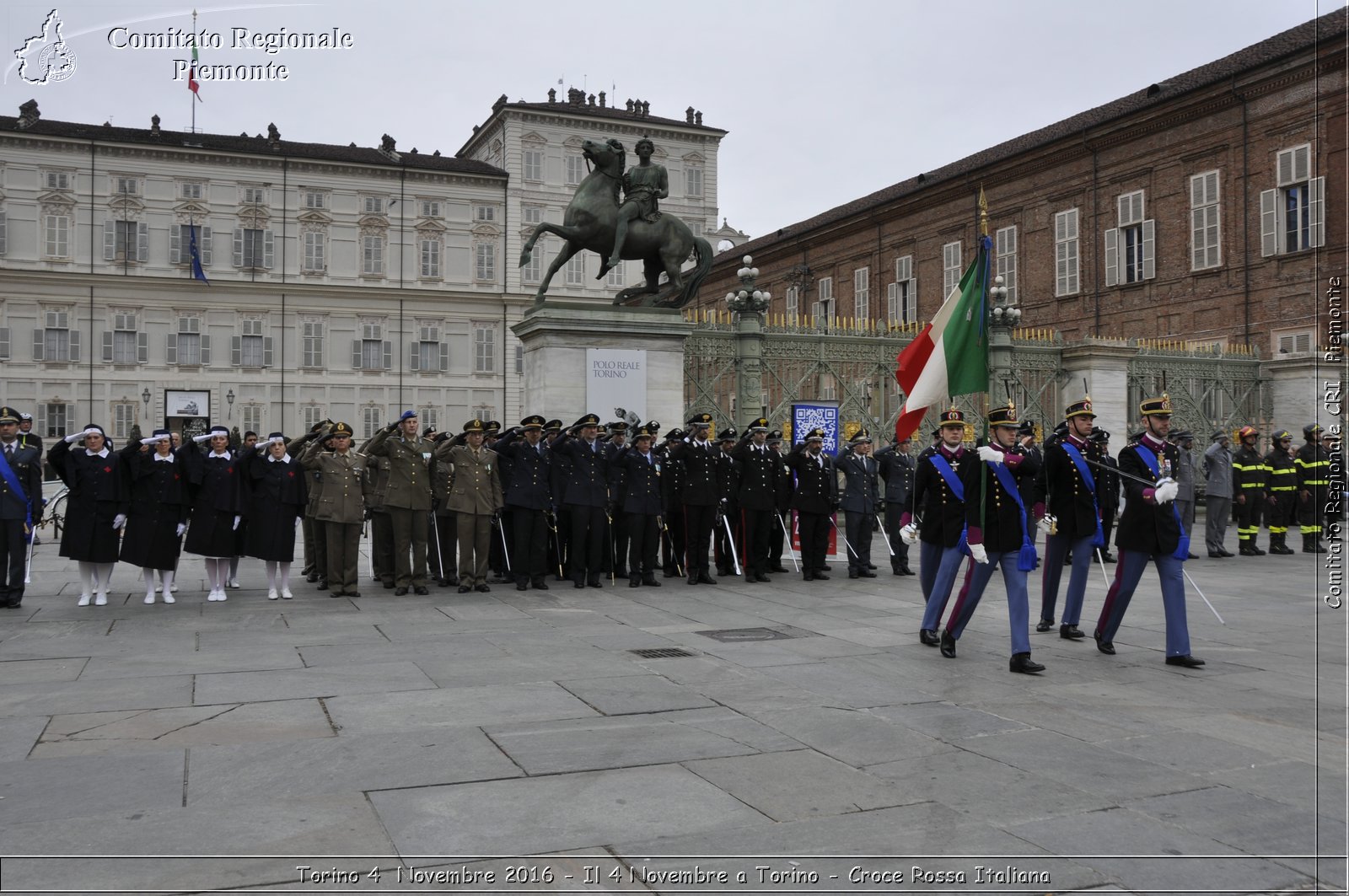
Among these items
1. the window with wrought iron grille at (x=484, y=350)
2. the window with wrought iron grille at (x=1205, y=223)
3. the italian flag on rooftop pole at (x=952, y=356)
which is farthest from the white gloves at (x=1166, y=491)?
the window with wrought iron grille at (x=484, y=350)

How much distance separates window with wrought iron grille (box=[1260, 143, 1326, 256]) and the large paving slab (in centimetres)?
2788

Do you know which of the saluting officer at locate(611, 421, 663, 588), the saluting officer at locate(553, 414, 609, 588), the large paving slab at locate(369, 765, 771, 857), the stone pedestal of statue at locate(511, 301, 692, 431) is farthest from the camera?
the stone pedestal of statue at locate(511, 301, 692, 431)

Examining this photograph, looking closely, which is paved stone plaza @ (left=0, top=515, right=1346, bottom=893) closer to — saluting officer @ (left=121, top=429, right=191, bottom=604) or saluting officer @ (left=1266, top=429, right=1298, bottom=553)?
saluting officer @ (left=121, top=429, right=191, bottom=604)

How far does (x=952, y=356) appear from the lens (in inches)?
347

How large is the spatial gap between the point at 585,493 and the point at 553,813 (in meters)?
8.00

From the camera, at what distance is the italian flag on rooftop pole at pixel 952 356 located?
871 cm

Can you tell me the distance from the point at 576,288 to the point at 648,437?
40280 mm

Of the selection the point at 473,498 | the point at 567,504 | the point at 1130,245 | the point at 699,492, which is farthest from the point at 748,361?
the point at 1130,245

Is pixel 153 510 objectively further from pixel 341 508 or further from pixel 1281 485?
pixel 1281 485

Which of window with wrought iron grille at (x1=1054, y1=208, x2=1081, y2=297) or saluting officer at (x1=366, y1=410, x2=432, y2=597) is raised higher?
window with wrought iron grille at (x1=1054, y1=208, x2=1081, y2=297)

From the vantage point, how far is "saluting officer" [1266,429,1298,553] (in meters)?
17.6

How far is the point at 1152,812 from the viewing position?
4.67 meters

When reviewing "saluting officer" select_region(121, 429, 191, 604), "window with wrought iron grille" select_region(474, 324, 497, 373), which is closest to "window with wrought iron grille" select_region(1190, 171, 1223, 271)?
"saluting officer" select_region(121, 429, 191, 604)

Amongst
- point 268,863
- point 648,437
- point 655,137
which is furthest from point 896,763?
point 655,137
